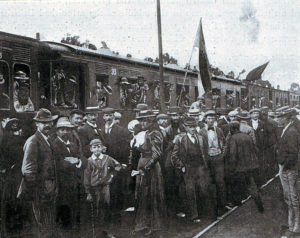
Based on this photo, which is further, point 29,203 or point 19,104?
point 19,104

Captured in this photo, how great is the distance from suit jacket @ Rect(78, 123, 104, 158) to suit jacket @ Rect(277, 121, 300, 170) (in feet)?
8.38

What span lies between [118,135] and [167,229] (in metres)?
1.63

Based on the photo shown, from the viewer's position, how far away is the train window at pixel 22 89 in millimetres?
4531

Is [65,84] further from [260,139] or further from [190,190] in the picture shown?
[260,139]

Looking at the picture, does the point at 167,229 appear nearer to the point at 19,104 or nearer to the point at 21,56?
the point at 19,104

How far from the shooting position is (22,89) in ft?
15.4

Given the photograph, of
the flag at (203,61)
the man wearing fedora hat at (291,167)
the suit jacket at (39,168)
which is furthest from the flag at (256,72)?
the suit jacket at (39,168)

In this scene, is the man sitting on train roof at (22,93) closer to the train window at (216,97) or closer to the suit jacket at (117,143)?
the suit jacket at (117,143)

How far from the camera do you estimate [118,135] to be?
514 cm

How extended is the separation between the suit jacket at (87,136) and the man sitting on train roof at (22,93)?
2.68ft

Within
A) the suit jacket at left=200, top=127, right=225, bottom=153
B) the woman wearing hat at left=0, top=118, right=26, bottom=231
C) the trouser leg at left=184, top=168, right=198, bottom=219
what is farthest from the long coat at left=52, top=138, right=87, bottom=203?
the suit jacket at left=200, top=127, right=225, bottom=153

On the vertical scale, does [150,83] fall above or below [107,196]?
above

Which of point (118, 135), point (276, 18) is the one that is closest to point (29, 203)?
point (118, 135)

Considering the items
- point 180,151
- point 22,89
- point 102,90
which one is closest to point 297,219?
A: point 180,151
